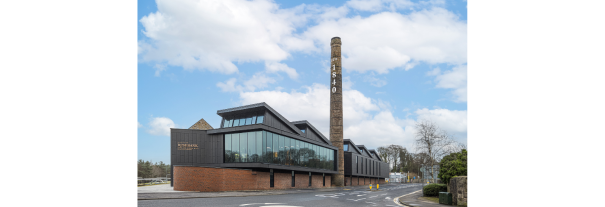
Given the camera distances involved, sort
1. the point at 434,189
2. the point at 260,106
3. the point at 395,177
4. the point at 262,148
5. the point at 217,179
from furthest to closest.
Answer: the point at 395,177 → the point at 260,106 → the point at 262,148 → the point at 217,179 → the point at 434,189

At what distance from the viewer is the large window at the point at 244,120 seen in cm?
3431

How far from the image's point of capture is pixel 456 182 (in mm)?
15594

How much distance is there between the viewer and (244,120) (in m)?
35.7

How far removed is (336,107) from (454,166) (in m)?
31.6

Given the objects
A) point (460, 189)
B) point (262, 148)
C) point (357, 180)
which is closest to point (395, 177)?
point (357, 180)

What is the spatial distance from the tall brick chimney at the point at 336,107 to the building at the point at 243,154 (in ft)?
33.2

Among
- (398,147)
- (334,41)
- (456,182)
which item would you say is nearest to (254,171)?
(456,182)

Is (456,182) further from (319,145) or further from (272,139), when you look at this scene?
(319,145)

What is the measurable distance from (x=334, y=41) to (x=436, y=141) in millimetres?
27068

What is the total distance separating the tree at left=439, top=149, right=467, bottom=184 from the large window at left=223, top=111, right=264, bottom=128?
1817 cm

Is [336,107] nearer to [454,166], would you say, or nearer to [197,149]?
[197,149]

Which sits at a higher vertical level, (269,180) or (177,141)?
(177,141)

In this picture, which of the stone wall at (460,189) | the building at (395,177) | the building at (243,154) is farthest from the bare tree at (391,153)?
the stone wall at (460,189)

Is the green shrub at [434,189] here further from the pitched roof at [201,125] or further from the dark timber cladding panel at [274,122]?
the pitched roof at [201,125]
